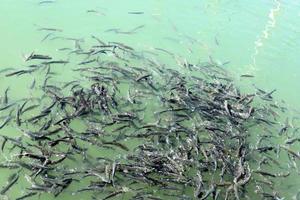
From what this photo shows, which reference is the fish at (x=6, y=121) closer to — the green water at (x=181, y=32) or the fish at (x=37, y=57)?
the green water at (x=181, y=32)

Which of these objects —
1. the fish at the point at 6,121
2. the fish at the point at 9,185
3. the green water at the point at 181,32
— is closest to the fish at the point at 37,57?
the green water at the point at 181,32

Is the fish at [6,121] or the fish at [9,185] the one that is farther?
the fish at [6,121]

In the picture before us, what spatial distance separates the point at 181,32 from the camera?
12.0 metres

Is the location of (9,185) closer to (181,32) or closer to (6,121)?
(6,121)

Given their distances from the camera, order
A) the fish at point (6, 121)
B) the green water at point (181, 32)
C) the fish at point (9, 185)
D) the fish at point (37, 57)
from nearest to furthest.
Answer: the fish at point (9, 185) → the fish at point (6, 121) → the fish at point (37, 57) → the green water at point (181, 32)

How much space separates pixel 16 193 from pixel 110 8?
23.9 ft

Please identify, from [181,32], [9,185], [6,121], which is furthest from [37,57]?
→ [181,32]

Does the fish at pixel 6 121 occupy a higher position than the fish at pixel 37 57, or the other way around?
the fish at pixel 37 57

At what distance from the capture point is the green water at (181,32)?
33.2 ft

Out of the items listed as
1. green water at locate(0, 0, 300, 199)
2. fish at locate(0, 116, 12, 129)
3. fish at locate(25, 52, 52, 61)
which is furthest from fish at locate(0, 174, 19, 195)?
fish at locate(25, 52, 52, 61)

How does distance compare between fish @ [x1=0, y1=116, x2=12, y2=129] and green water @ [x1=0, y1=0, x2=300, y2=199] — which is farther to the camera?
green water @ [x1=0, y1=0, x2=300, y2=199]

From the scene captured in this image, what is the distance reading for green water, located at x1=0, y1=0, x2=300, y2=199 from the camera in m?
10.1

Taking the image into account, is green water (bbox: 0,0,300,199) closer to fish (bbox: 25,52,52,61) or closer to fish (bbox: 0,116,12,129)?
fish (bbox: 25,52,52,61)

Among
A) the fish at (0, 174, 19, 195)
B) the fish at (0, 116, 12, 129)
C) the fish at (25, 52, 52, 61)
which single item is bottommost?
the fish at (0, 174, 19, 195)
